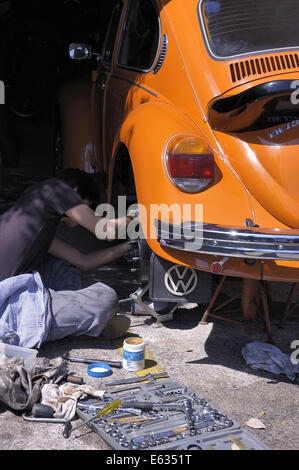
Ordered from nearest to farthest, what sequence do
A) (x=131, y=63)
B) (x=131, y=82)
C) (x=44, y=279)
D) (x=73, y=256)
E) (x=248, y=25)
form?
(x=248, y=25) → (x=44, y=279) → (x=73, y=256) → (x=131, y=82) → (x=131, y=63)

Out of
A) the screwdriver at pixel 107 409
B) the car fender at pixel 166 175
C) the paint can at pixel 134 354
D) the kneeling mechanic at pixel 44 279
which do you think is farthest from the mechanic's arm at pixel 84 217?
the screwdriver at pixel 107 409

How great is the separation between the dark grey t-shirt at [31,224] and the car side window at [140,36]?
1337 mm

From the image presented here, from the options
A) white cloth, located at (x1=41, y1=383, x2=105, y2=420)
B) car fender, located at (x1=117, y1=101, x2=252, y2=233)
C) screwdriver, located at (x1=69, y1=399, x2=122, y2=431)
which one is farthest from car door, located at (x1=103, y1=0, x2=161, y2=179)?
screwdriver, located at (x1=69, y1=399, x2=122, y2=431)

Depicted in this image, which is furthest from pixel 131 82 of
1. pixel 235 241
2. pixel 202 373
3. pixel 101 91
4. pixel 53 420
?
pixel 53 420

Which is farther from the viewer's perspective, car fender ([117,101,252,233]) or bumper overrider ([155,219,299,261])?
car fender ([117,101,252,233])

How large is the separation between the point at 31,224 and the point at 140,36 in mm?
2000

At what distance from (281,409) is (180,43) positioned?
2450 mm

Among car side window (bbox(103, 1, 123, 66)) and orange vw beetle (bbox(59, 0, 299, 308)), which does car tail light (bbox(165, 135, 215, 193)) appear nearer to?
orange vw beetle (bbox(59, 0, 299, 308))

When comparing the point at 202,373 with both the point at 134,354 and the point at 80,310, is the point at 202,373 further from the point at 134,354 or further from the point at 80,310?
the point at 80,310

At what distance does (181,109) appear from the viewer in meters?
4.09

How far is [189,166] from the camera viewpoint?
11.8 feet

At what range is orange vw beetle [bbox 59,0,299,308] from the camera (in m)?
3.45
